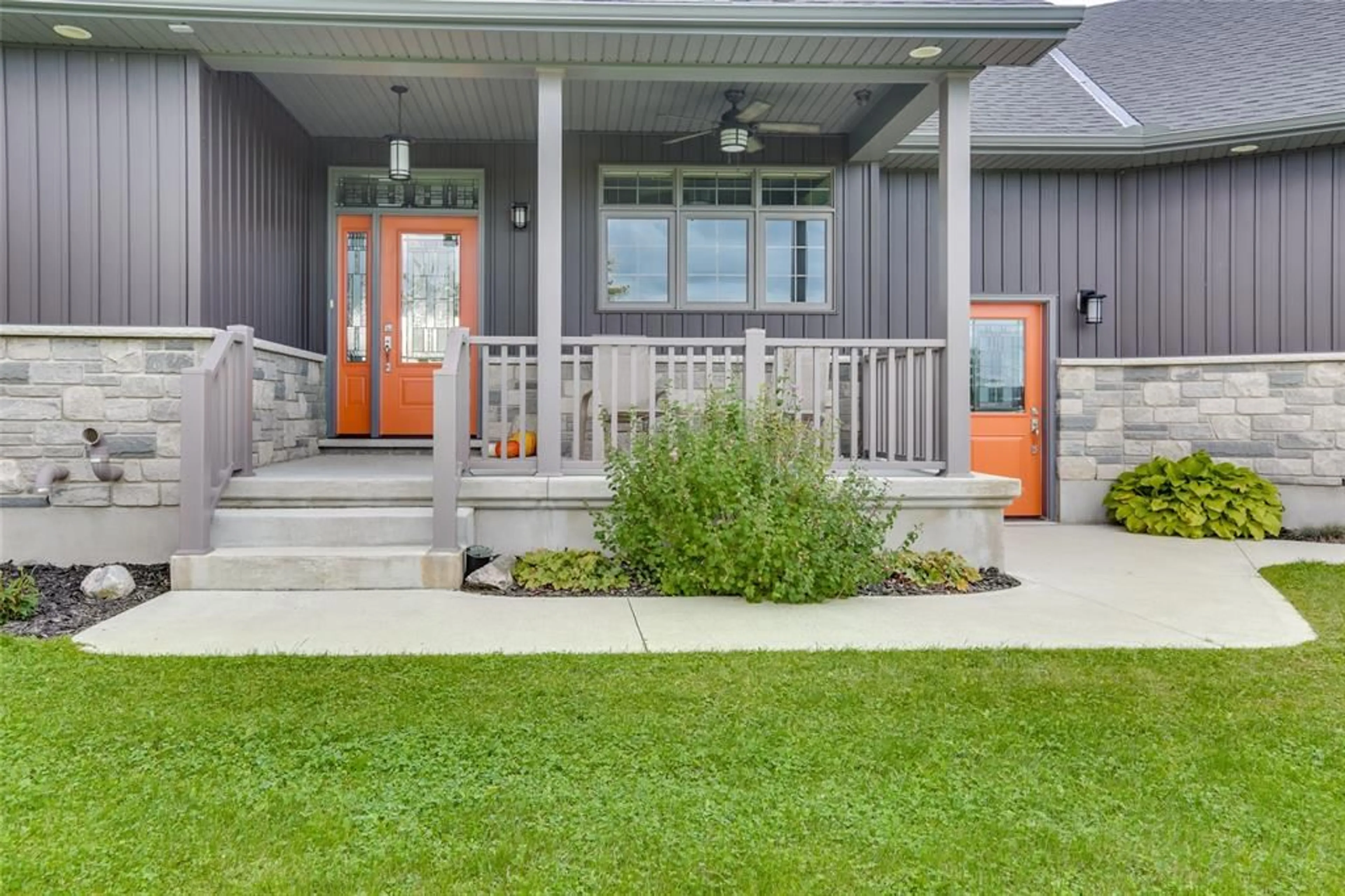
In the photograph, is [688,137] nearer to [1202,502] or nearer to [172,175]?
[172,175]

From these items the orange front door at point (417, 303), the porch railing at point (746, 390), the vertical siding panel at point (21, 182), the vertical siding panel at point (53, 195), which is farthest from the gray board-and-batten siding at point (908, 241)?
the porch railing at point (746, 390)

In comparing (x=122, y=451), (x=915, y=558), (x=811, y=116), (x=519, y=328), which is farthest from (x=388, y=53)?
(x=915, y=558)

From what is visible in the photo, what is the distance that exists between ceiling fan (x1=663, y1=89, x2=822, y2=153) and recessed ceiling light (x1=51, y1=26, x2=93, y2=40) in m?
3.80

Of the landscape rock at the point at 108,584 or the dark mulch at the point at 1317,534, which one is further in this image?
the dark mulch at the point at 1317,534

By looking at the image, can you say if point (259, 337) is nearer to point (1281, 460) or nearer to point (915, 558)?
point (915, 558)

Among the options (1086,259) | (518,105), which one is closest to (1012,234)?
(1086,259)

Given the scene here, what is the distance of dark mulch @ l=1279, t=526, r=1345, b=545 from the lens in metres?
6.43

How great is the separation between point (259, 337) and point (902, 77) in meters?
4.78

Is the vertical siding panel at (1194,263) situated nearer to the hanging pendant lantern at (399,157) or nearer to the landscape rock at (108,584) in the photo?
the hanging pendant lantern at (399,157)

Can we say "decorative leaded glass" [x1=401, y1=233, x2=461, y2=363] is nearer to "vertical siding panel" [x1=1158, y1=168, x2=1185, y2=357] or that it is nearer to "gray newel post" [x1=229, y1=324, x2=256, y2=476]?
"gray newel post" [x1=229, y1=324, x2=256, y2=476]

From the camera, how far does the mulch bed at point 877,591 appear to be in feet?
14.5

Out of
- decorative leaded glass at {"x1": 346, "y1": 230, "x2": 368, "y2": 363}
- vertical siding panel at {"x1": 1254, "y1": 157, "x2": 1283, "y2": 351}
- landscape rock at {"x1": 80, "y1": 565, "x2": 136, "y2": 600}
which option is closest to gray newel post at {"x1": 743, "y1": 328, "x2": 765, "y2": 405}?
landscape rock at {"x1": 80, "y1": 565, "x2": 136, "y2": 600}

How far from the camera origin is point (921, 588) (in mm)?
4598

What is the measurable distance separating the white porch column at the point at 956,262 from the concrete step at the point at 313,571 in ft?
10.5
